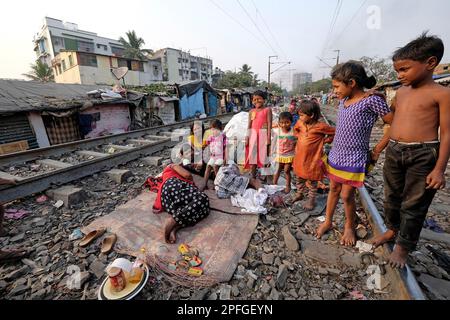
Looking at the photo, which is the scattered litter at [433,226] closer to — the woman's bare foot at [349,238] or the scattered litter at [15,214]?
the woman's bare foot at [349,238]

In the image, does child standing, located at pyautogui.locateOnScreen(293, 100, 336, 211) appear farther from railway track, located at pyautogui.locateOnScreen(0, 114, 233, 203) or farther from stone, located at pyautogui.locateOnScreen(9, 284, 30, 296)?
railway track, located at pyautogui.locateOnScreen(0, 114, 233, 203)

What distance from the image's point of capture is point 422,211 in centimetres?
185

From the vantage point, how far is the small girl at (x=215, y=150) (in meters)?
3.89

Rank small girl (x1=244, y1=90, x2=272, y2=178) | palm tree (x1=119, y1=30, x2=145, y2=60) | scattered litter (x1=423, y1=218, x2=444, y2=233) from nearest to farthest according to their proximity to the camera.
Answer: scattered litter (x1=423, y1=218, x2=444, y2=233) → small girl (x1=244, y1=90, x2=272, y2=178) → palm tree (x1=119, y1=30, x2=145, y2=60)

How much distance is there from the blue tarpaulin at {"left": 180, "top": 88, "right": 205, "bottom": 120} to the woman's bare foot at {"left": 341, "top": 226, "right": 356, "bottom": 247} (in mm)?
14872

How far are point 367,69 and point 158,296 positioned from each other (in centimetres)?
295

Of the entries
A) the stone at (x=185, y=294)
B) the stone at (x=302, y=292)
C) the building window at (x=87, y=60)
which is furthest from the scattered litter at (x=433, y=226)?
the building window at (x=87, y=60)

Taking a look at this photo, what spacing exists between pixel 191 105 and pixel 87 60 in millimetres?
17541

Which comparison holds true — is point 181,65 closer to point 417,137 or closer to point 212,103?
point 212,103

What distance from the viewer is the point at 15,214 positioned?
306 centimetres

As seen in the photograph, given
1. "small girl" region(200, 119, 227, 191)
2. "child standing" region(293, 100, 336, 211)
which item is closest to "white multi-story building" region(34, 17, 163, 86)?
"small girl" region(200, 119, 227, 191)

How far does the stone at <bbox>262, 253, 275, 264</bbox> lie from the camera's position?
222cm
